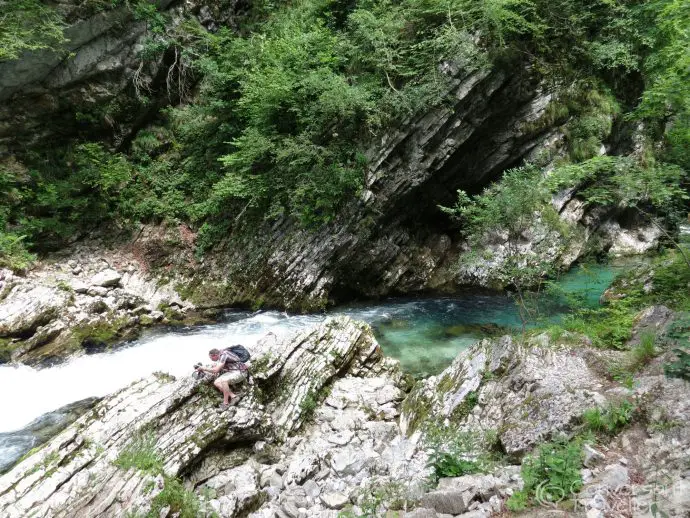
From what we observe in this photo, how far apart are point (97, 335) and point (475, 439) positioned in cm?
949

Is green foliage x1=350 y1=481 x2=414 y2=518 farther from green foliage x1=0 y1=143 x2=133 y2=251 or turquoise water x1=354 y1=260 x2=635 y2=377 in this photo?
green foliage x1=0 y1=143 x2=133 y2=251

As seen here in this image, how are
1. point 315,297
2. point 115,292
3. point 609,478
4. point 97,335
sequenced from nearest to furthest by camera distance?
1. point 609,478
2. point 97,335
3. point 115,292
4. point 315,297

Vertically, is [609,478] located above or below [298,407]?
above

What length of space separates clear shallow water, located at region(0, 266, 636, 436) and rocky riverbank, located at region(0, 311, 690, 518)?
219cm

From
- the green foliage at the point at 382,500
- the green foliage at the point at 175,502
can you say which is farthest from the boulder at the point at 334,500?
the green foliage at the point at 175,502

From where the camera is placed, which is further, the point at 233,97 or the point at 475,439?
the point at 233,97

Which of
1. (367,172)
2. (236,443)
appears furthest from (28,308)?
(367,172)

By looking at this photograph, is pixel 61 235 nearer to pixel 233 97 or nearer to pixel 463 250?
pixel 233 97

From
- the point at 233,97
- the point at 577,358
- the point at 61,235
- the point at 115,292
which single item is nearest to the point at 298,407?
the point at 577,358

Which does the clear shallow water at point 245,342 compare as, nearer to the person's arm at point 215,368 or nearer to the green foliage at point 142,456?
the person's arm at point 215,368

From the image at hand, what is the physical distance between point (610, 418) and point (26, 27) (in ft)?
52.8

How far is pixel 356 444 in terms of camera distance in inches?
249

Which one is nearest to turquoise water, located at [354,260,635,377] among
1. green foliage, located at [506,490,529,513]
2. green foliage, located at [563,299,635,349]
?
green foliage, located at [563,299,635,349]

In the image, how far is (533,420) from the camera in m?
4.98
